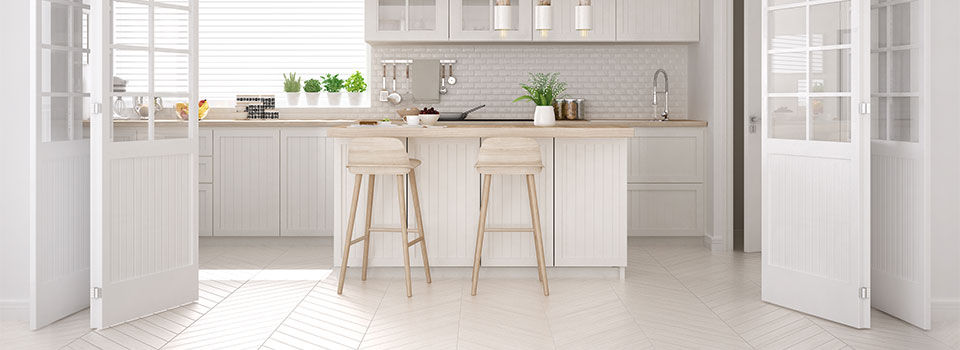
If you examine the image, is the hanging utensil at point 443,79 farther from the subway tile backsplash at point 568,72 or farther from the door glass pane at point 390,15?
the door glass pane at point 390,15

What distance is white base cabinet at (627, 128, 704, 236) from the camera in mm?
6840

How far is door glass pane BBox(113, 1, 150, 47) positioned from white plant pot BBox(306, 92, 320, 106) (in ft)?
10.9

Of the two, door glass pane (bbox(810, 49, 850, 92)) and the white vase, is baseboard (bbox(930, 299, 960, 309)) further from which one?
the white vase

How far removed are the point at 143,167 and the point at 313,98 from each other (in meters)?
3.44

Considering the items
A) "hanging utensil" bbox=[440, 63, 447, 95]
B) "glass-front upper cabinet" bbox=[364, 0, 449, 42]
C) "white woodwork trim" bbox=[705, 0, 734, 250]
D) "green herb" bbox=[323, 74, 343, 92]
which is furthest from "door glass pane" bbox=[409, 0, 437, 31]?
"white woodwork trim" bbox=[705, 0, 734, 250]

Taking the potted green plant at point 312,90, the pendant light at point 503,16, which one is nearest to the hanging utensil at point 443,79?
the potted green plant at point 312,90

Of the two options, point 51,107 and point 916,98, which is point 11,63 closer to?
point 51,107

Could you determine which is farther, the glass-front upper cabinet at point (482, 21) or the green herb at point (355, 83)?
the green herb at point (355, 83)

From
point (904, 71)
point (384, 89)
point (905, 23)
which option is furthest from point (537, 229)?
point (384, 89)

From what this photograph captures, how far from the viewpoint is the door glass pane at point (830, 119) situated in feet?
13.6

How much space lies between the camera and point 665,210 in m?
6.88

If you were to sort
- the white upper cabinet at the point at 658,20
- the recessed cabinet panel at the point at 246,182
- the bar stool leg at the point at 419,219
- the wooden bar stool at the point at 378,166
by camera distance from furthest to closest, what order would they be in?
the white upper cabinet at the point at 658,20 → the recessed cabinet panel at the point at 246,182 → the bar stool leg at the point at 419,219 → the wooden bar stool at the point at 378,166

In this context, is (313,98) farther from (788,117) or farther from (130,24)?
(788,117)

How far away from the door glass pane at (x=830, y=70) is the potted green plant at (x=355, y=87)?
14.0ft
